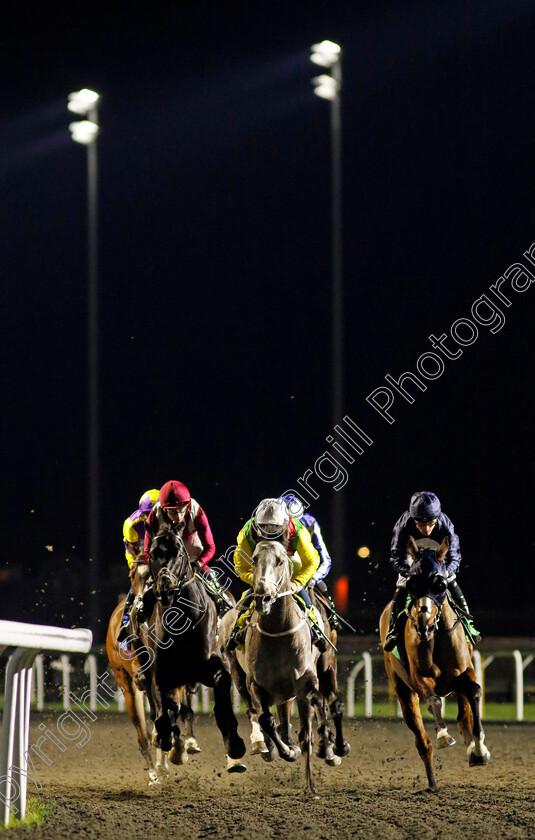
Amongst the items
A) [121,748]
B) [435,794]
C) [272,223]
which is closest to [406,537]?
[435,794]

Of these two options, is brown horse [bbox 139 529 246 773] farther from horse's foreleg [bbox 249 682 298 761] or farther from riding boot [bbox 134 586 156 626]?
horse's foreleg [bbox 249 682 298 761]

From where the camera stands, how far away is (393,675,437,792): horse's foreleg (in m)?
7.38

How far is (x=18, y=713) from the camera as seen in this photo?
5.02m

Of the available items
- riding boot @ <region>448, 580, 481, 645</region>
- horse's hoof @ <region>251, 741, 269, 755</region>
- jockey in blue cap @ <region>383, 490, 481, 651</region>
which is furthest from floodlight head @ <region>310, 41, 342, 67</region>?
horse's hoof @ <region>251, 741, 269, 755</region>

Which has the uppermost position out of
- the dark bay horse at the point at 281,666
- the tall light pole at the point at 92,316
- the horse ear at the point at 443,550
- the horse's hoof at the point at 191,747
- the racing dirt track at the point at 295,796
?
the tall light pole at the point at 92,316

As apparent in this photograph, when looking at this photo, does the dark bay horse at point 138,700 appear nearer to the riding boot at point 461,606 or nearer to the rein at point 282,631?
the rein at point 282,631

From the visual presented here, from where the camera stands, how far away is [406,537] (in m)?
7.53

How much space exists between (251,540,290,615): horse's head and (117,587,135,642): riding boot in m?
1.41

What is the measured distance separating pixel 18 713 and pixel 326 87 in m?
13.6

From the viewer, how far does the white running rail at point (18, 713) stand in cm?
484

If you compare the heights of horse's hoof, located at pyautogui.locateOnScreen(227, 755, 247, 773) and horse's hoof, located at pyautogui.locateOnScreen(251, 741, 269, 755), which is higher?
horse's hoof, located at pyautogui.locateOnScreen(251, 741, 269, 755)

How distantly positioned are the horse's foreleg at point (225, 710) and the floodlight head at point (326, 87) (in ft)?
39.0

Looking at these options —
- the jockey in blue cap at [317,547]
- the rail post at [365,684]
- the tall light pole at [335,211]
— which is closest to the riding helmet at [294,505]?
the jockey in blue cap at [317,547]

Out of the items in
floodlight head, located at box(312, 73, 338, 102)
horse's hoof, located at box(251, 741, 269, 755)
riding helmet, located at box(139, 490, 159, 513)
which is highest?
floodlight head, located at box(312, 73, 338, 102)
